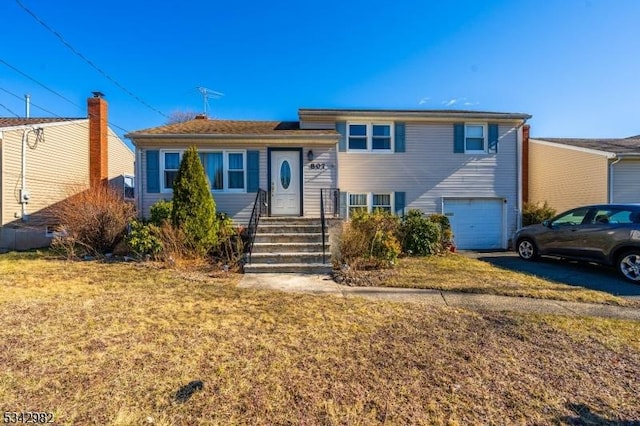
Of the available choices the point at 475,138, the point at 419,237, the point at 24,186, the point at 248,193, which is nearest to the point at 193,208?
the point at 248,193

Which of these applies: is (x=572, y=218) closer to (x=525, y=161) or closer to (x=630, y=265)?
(x=630, y=265)

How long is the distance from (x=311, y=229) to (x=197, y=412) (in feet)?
22.4

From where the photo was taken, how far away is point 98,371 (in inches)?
124

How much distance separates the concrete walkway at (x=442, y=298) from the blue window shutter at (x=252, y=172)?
4.47 metres

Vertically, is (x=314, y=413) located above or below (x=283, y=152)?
below

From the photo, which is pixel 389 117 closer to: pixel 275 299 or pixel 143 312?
pixel 275 299

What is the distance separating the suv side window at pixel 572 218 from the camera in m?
8.37

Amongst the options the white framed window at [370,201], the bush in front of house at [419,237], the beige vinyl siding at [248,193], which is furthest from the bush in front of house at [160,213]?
the bush in front of house at [419,237]

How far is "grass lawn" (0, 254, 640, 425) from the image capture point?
2619 millimetres

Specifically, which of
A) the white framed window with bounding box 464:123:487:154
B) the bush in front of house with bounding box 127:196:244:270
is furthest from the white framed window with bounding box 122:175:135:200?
the white framed window with bounding box 464:123:487:154

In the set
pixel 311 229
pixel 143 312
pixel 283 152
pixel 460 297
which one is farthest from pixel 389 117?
pixel 143 312

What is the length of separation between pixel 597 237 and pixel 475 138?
21.0ft

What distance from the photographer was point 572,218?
883cm

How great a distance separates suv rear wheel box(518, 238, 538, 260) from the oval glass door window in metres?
7.47
